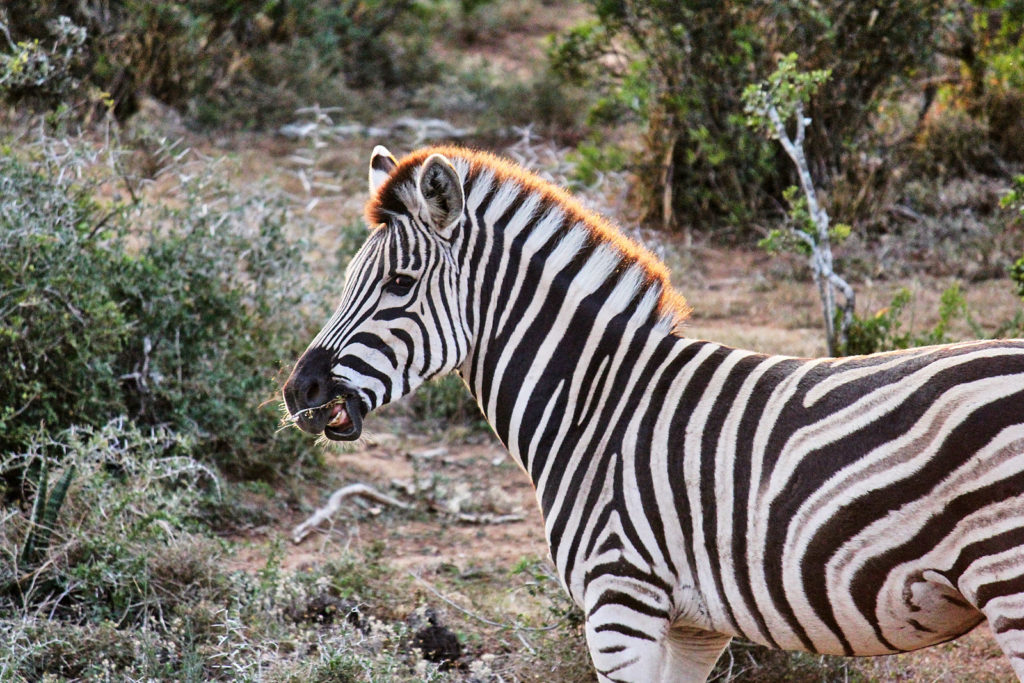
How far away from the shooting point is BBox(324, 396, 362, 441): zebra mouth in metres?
3.44

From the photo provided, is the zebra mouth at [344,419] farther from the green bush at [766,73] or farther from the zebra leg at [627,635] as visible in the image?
the green bush at [766,73]

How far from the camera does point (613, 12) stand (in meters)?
10.3

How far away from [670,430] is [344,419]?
107 cm

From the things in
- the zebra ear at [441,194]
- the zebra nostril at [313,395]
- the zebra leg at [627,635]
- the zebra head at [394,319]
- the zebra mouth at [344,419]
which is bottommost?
the zebra leg at [627,635]

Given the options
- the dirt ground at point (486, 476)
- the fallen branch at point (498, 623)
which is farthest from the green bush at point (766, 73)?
the fallen branch at point (498, 623)

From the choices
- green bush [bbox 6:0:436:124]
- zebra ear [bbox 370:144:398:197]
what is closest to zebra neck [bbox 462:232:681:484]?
zebra ear [bbox 370:144:398:197]

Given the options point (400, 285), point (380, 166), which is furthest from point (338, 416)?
point (380, 166)

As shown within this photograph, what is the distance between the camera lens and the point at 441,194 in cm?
343

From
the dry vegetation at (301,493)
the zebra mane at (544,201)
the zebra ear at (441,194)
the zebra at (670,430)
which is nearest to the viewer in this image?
the zebra at (670,430)

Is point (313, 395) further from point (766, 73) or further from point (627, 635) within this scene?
point (766, 73)

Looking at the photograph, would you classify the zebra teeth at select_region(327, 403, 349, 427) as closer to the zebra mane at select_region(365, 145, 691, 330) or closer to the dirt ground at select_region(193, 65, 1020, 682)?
the dirt ground at select_region(193, 65, 1020, 682)

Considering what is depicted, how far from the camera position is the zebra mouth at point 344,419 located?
3436mm

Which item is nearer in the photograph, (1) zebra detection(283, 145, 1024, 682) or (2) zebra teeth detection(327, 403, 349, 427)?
(1) zebra detection(283, 145, 1024, 682)

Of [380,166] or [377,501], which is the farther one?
[377,501]
